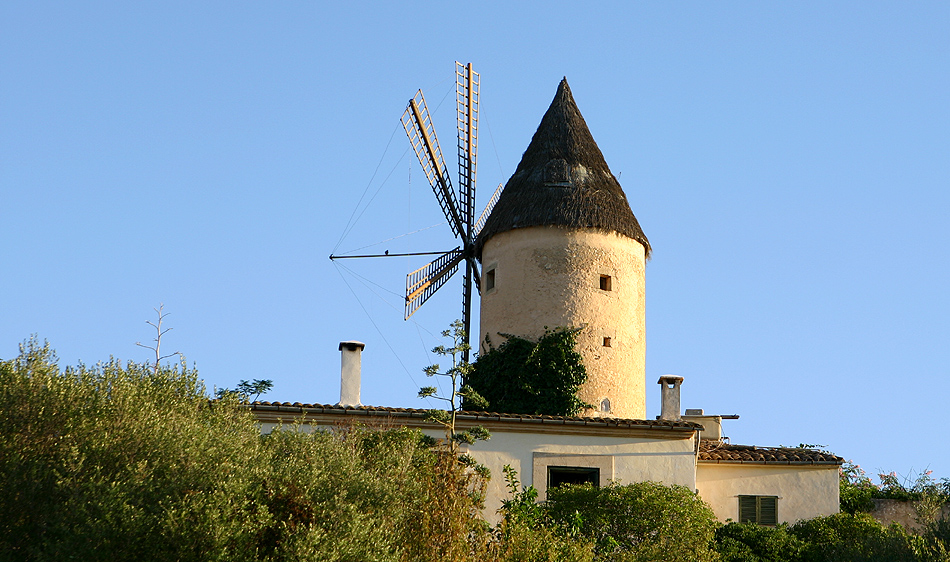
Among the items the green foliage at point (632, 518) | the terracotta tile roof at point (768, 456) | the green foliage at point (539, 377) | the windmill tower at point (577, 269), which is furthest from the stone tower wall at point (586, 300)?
the green foliage at point (632, 518)

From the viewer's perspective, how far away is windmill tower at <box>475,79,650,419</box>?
2072 centimetres

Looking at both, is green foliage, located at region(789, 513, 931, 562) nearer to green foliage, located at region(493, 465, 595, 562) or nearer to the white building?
the white building

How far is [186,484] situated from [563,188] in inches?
462

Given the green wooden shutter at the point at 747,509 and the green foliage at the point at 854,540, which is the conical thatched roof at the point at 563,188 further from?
the green foliage at the point at 854,540

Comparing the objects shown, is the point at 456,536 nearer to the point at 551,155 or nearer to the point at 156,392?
the point at 156,392

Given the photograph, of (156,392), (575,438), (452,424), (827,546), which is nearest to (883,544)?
(827,546)

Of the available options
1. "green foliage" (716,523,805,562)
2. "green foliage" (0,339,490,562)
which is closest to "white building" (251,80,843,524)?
"green foliage" (716,523,805,562)

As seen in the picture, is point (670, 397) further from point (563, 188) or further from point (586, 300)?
point (563, 188)

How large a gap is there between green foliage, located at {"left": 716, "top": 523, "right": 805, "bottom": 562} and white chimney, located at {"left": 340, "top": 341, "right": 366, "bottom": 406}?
6.01m

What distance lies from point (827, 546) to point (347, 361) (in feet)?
25.7

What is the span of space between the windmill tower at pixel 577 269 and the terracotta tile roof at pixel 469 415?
295 centimetres

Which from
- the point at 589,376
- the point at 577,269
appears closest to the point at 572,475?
the point at 589,376

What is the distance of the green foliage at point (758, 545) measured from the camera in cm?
1672

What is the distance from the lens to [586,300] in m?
20.9
